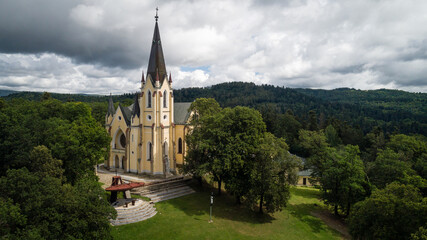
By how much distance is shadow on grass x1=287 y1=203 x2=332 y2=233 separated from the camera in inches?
1043

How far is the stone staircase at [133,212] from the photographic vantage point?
23641 mm

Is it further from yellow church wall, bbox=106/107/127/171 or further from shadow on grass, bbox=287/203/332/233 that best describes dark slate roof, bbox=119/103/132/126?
shadow on grass, bbox=287/203/332/233

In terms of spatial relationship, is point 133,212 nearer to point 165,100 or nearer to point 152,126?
point 152,126

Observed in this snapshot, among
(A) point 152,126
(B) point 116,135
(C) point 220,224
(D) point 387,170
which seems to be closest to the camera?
(C) point 220,224

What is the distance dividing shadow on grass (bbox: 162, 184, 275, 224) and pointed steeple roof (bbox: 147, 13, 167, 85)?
54.5 ft

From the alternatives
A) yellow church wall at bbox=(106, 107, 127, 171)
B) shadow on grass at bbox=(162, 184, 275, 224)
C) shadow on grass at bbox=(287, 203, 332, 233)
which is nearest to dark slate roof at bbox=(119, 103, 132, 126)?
yellow church wall at bbox=(106, 107, 127, 171)

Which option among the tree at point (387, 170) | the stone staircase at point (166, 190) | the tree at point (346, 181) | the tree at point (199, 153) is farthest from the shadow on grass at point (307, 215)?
the stone staircase at point (166, 190)

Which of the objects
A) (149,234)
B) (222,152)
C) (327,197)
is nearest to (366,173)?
(327,197)

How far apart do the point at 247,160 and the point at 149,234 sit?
12.9 meters

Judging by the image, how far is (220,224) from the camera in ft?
81.1

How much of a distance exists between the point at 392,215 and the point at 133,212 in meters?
22.3

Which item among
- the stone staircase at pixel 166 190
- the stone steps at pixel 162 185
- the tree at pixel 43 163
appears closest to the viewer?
the tree at pixel 43 163

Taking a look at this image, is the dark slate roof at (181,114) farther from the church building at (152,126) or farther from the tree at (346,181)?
the tree at (346,181)

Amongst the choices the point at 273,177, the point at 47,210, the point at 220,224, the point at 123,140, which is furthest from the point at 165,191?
the point at 47,210
